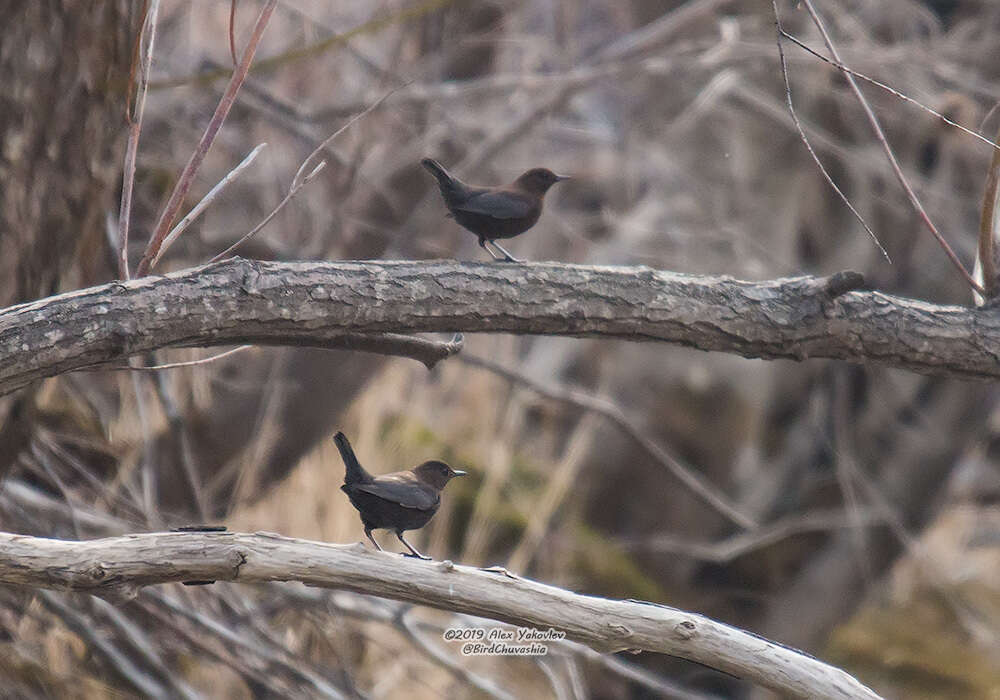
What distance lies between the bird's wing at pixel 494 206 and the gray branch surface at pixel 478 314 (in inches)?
6.9

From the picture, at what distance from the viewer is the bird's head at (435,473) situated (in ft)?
6.12

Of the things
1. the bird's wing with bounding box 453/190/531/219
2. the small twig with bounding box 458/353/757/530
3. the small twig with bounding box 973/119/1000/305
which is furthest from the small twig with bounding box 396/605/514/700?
the small twig with bounding box 973/119/1000/305

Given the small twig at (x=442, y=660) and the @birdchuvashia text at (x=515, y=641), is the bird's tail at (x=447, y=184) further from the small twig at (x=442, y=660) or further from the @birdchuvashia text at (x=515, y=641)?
the small twig at (x=442, y=660)

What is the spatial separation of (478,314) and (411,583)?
20.4 inches

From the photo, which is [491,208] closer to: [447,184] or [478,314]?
[447,184]

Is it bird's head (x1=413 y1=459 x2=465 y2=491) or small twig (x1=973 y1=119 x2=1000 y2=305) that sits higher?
small twig (x1=973 y1=119 x2=1000 y2=305)

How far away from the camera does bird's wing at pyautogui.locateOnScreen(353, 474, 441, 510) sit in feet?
5.56

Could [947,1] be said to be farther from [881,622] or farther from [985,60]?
[881,622]

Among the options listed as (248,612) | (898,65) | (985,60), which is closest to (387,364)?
(248,612)

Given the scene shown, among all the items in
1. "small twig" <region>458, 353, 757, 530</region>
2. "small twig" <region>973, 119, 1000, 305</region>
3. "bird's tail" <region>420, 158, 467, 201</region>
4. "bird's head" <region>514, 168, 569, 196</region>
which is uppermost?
"small twig" <region>458, 353, 757, 530</region>

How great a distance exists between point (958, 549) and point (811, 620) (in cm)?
304

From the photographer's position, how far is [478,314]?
1.92m

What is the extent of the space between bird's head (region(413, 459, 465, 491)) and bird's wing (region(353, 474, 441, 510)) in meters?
0.09

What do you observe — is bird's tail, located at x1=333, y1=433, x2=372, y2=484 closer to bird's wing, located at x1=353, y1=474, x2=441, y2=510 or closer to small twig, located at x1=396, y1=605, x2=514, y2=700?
bird's wing, located at x1=353, y1=474, x2=441, y2=510
